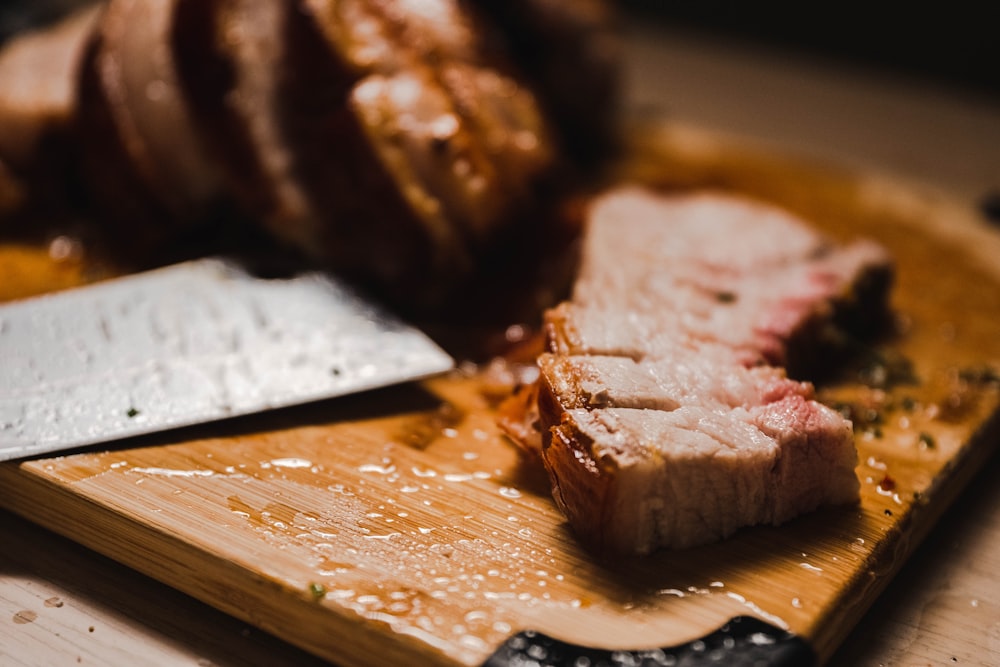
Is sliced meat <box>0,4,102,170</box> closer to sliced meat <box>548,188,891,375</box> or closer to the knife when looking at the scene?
the knife

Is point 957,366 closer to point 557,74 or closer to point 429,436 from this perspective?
point 429,436

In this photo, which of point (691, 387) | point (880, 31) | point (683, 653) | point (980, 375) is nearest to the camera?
point (683, 653)

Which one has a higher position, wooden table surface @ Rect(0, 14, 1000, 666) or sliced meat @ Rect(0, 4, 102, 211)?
sliced meat @ Rect(0, 4, 102, 211)

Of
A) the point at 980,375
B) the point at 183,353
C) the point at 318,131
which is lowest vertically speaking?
the point at 183,353

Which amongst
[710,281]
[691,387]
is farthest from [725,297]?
[691,387]

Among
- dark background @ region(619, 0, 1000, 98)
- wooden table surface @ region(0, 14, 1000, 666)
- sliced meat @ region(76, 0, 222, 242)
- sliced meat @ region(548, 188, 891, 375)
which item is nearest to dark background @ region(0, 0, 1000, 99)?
dark background @ region(619, 0, 1000, 98)

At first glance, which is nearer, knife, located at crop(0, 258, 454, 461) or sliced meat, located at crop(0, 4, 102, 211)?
knife, located at crop(0, 258, 454, 461)

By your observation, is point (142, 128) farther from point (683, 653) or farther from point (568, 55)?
point (683, 653)

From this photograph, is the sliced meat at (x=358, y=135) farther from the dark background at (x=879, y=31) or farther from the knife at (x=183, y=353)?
the dark background at (x=879, y=31)
